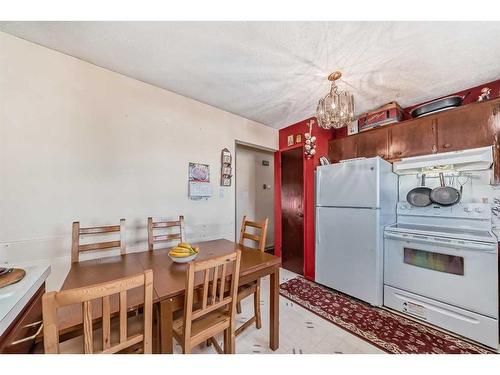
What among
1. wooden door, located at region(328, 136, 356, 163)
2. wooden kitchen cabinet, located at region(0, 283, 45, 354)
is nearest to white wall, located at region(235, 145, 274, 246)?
wooden door, located at region(328, 136, 356, 163)

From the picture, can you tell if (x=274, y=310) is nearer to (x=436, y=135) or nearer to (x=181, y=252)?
(x=181, y=252)

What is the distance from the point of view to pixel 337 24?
127 cm

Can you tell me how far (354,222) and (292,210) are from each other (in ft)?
3.43

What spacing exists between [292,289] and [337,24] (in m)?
2.74

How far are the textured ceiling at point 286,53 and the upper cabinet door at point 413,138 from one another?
13.1 inches

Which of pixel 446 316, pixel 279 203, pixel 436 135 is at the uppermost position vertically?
pixel 436 135

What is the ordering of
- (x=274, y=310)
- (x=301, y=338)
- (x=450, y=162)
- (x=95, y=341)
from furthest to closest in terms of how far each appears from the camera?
(x=450, y=162)
(x=301, y=338)
(x=274, y=310)
(x=95, y=341)

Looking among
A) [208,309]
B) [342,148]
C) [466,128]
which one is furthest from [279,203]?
[208,309]

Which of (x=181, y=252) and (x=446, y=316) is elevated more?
(x=181, y=252)

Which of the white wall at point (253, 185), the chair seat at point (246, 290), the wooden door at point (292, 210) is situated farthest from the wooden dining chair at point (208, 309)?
the white wall at point (253, 185)

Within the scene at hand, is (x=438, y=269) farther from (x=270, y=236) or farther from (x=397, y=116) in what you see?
(x=270, y=236)

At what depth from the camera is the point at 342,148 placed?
2.84 m
